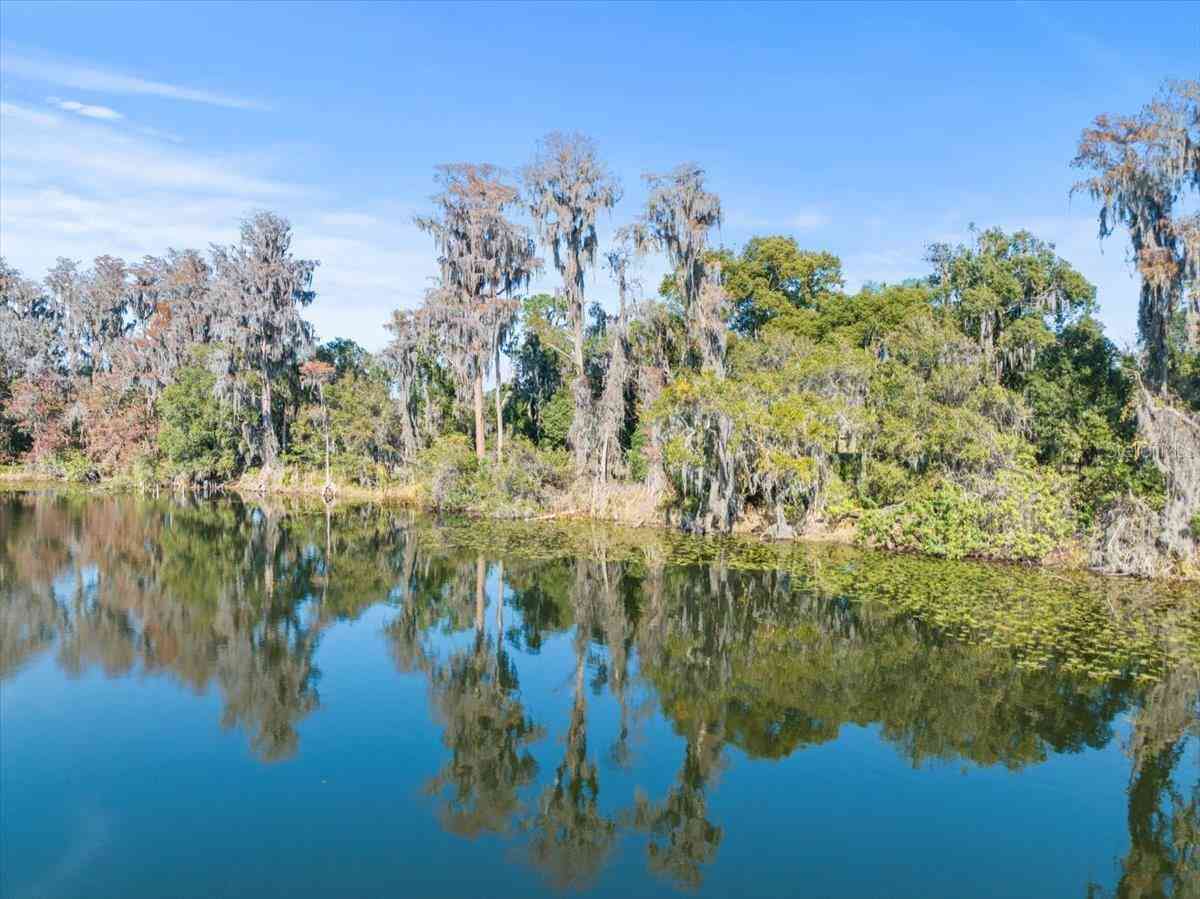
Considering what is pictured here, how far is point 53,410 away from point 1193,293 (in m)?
50.3

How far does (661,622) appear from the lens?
15781mm

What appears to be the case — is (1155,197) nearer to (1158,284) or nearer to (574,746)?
(1158,284)

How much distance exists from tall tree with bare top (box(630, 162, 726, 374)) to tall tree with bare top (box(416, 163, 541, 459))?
5.55 meters

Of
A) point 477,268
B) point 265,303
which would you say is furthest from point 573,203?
point 265,303

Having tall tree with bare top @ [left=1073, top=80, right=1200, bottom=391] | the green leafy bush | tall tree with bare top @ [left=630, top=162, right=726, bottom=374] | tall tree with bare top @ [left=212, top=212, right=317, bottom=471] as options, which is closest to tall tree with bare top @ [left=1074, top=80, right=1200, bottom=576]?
tall tree with bare top @ [left=1073, top=80, right=1200, bottom=391]

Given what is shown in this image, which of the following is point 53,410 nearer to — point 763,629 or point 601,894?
point 763,629

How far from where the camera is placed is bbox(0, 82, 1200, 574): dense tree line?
786 inches

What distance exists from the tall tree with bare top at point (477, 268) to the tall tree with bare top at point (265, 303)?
1037 cm

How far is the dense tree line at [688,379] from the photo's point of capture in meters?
20.0

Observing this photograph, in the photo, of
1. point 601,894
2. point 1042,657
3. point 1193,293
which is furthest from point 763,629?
point 1193,293

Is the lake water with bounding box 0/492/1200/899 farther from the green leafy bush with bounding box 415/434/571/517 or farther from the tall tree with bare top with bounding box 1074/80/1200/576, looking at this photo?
the green leafy bush with bounding box 415/434/571/517

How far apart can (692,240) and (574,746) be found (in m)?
23.1

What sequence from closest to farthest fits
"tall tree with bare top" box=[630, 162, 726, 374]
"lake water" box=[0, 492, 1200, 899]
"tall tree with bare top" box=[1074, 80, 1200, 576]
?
"lake water" box=[0, 492, 1200, 899], "tall tree with bare top" box=[1074, 80, 1200, 576], "tall tree with bare top" box=[630, 162, 726, 374]

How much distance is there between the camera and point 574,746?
407 inches
